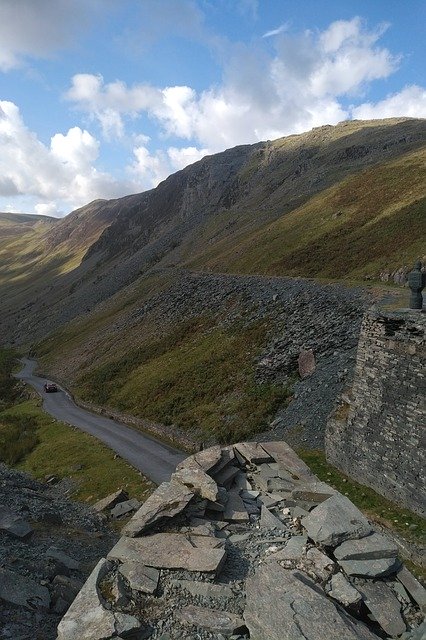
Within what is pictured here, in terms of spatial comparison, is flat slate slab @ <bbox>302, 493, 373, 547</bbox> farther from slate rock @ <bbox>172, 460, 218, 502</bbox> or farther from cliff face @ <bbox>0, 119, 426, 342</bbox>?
cliff face @ <bbox>0, 119, 426, 342</bbox>

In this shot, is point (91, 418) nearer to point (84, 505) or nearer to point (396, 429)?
point (84, 505)

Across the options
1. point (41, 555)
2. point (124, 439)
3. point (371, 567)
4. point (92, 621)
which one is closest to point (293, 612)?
point (371, 567)

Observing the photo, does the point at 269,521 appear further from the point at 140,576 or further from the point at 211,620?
the point at 140,576

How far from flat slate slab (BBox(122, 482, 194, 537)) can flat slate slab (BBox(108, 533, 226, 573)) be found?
29cm

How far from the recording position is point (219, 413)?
35.6 meters

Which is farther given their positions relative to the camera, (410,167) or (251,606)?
(410,167)

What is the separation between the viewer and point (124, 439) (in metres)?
38.7

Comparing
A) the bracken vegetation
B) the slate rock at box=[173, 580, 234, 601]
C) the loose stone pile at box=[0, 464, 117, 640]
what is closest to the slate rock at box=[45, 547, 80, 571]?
the loose stone pile at box=[0, 464, 117, 640]

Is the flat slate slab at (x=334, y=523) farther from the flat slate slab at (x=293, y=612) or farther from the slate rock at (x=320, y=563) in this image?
→ the flat slate slab at (x=293, y=612)

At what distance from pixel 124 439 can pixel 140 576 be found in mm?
29560

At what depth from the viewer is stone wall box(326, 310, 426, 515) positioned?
1775 centimetres

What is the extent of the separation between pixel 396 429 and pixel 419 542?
4.47 m

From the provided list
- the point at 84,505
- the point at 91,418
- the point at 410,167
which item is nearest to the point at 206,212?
the point at 410,167

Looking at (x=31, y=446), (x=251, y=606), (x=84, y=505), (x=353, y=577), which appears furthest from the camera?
(x=31, y=446)
